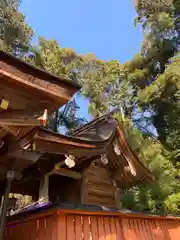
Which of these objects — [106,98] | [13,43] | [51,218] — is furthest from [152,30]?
[51,218]

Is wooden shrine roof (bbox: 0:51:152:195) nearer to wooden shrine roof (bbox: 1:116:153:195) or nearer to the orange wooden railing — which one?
wooden shrine roof (bbox: 1:116:153:195)

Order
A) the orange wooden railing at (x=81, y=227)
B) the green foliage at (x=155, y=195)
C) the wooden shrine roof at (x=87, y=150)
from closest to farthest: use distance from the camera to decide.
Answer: the orange wooden railing at (x=81, y=227), the wooden shrine roof at (x=87, y=150), the green foliage at (x=155, y=195)

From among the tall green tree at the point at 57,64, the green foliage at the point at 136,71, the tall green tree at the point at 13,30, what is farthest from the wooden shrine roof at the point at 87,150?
the tall green tree at the point at 13,30

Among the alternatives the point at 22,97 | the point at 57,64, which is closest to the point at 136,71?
the point at 57,64

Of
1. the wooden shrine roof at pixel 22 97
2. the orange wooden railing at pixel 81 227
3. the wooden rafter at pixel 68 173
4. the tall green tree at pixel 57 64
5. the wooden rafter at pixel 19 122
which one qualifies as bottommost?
the orange wooden railing at pixel 81 227

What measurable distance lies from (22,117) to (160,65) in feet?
71.4

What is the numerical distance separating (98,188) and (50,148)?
333cm

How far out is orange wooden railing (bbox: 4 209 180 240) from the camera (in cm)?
329

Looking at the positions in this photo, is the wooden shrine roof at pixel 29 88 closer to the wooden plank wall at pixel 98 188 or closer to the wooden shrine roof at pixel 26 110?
the wooden shrine roof at pixel 26 110

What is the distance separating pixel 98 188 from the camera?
6.75 metres

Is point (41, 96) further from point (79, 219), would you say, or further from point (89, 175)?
point (89, 175)

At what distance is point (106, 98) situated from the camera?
22.0m

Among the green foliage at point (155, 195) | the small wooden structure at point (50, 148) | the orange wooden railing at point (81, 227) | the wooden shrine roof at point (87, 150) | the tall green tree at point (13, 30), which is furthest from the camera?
the tall green tree at point (13, 30)

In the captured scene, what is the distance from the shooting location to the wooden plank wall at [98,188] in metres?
6.23
